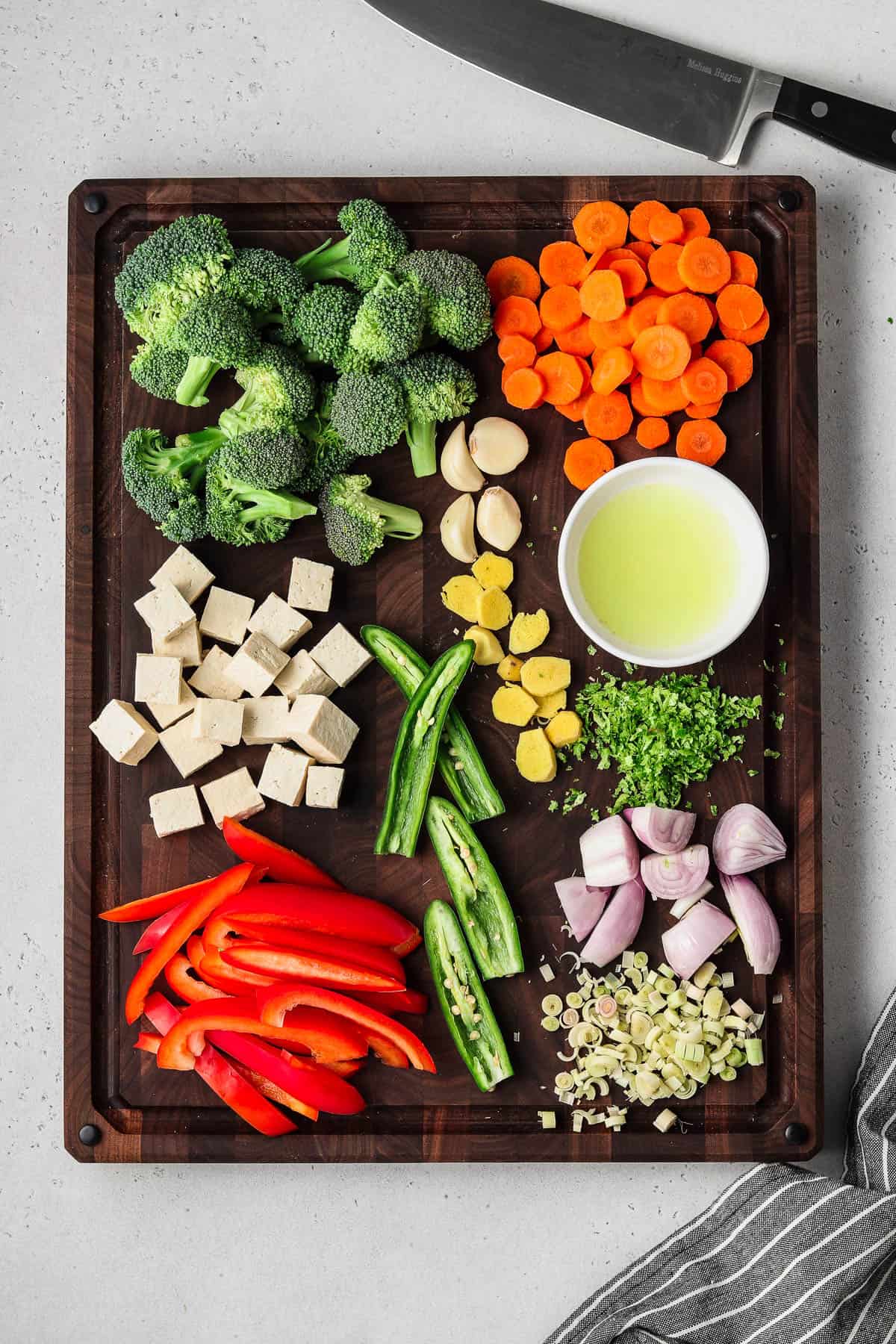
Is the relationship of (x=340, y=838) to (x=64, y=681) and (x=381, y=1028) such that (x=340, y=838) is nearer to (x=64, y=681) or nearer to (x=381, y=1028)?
(x=381, y=1028)

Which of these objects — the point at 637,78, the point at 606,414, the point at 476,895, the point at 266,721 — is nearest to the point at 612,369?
the point at 606,414

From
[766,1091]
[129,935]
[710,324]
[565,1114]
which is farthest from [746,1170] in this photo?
[710,324]

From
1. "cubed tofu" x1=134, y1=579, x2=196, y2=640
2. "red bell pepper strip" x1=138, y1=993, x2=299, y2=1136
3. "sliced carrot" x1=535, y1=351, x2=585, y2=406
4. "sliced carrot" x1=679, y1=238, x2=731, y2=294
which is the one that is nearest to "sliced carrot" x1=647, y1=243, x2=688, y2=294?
"sliced carrot" x1=679, y1=238, x2=731, y2=294

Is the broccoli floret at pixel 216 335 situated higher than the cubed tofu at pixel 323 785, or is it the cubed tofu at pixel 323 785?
the broccoli floret at pixel 216 335

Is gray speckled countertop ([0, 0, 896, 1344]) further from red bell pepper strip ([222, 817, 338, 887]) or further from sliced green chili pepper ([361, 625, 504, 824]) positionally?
sliced green chili pepper ([361, 625, 504, 824])

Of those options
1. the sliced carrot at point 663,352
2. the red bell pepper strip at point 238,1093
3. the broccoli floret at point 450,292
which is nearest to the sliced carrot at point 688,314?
the sliced carrot at point 663,352

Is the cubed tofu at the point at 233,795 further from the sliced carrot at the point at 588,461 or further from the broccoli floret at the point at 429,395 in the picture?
the sliced carrot at the point at 588,461

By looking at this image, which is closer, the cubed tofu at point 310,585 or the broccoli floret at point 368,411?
the broccoli floret at point 368,411
